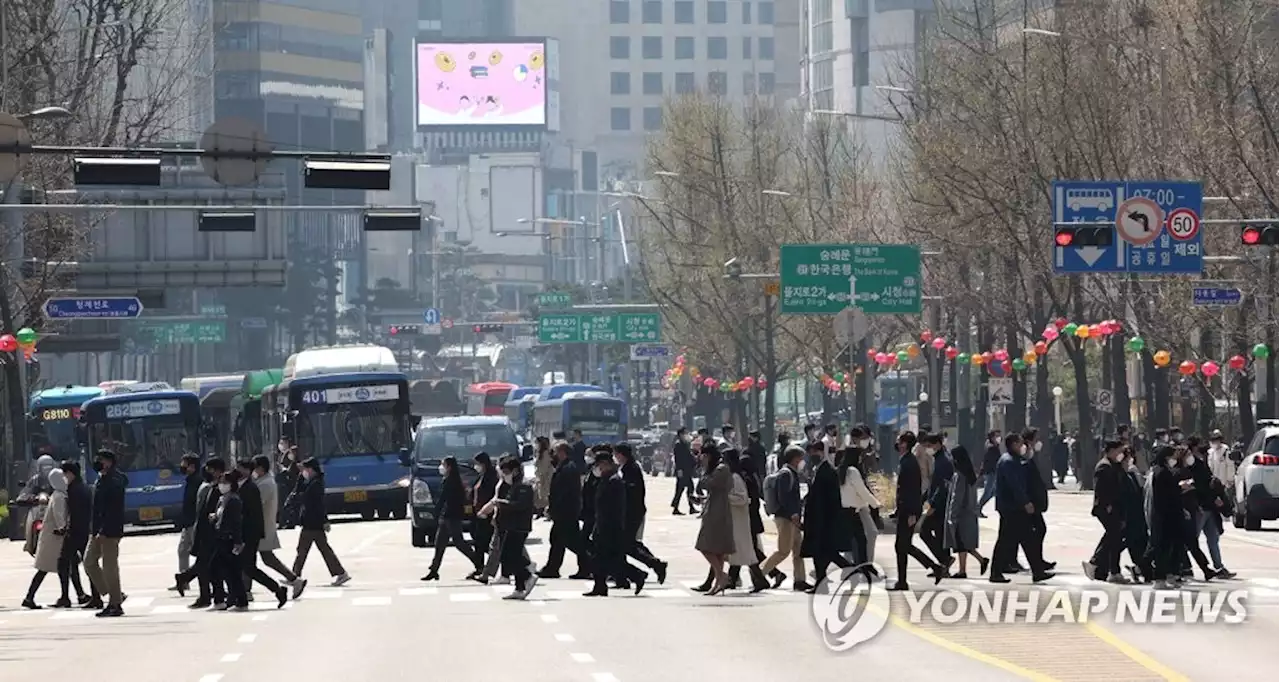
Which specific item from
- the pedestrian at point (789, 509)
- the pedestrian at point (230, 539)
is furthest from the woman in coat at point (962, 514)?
the pedestrian at point (230, 539)

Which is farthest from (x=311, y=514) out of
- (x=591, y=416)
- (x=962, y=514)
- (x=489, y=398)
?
(x=489, y=398)

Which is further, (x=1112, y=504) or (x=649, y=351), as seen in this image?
(x=649, y=351)

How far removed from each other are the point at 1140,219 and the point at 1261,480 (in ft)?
23.2

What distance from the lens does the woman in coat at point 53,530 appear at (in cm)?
2683

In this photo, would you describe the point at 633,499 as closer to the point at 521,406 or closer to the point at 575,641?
the point at 575,641

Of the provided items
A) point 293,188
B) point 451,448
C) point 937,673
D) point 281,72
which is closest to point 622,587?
point 937,673

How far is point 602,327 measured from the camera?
3947 inches

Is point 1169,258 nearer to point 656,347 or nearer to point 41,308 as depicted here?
point 41,308

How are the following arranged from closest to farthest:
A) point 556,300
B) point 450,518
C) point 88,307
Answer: point 450,518
point 88,307
point 556,300

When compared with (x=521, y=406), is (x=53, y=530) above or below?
above

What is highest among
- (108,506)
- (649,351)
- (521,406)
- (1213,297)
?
(1213,297)

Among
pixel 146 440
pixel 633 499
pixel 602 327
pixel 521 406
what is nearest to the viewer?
pixel 633 499

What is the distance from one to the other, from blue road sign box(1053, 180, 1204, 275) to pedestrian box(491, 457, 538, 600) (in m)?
18.7

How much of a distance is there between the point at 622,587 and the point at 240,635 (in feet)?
19.0
